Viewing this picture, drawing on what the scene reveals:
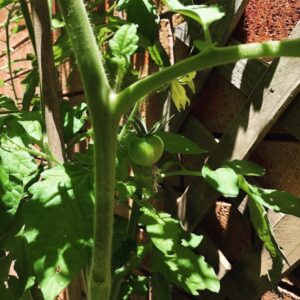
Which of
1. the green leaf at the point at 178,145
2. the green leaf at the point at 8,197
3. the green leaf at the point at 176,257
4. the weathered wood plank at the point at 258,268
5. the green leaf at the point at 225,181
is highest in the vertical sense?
the green leaf at the point at 8,197

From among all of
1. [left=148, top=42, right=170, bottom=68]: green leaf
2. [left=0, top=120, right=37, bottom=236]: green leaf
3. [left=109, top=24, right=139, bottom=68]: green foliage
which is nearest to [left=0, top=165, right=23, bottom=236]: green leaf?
[left=0, top=120, right=37, bottom=236]: green leaf

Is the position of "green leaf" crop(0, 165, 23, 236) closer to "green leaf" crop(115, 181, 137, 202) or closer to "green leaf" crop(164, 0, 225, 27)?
"green leaf" crop(115, 181, 137, 202)

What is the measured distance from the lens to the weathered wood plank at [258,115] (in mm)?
844

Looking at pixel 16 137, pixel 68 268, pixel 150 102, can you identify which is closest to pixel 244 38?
pixel 150 102

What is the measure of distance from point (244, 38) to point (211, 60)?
2.26ft

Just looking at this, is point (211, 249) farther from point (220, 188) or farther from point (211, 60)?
point (211, 60)

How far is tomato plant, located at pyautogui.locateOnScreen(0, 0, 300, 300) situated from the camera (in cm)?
43

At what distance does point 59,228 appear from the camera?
21.2 inches

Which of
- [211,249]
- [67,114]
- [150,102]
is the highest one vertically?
[67,114]

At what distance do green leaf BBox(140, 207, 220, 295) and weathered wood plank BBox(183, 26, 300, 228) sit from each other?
30 cm

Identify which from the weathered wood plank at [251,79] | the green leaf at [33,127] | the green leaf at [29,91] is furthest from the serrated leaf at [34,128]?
the weathered wood plank at [251,79]

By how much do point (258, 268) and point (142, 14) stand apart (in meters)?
0.61

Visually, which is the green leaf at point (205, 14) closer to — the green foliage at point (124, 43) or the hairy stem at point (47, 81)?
the green foliage at point (124, 43)

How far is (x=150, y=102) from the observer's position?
1.29m
